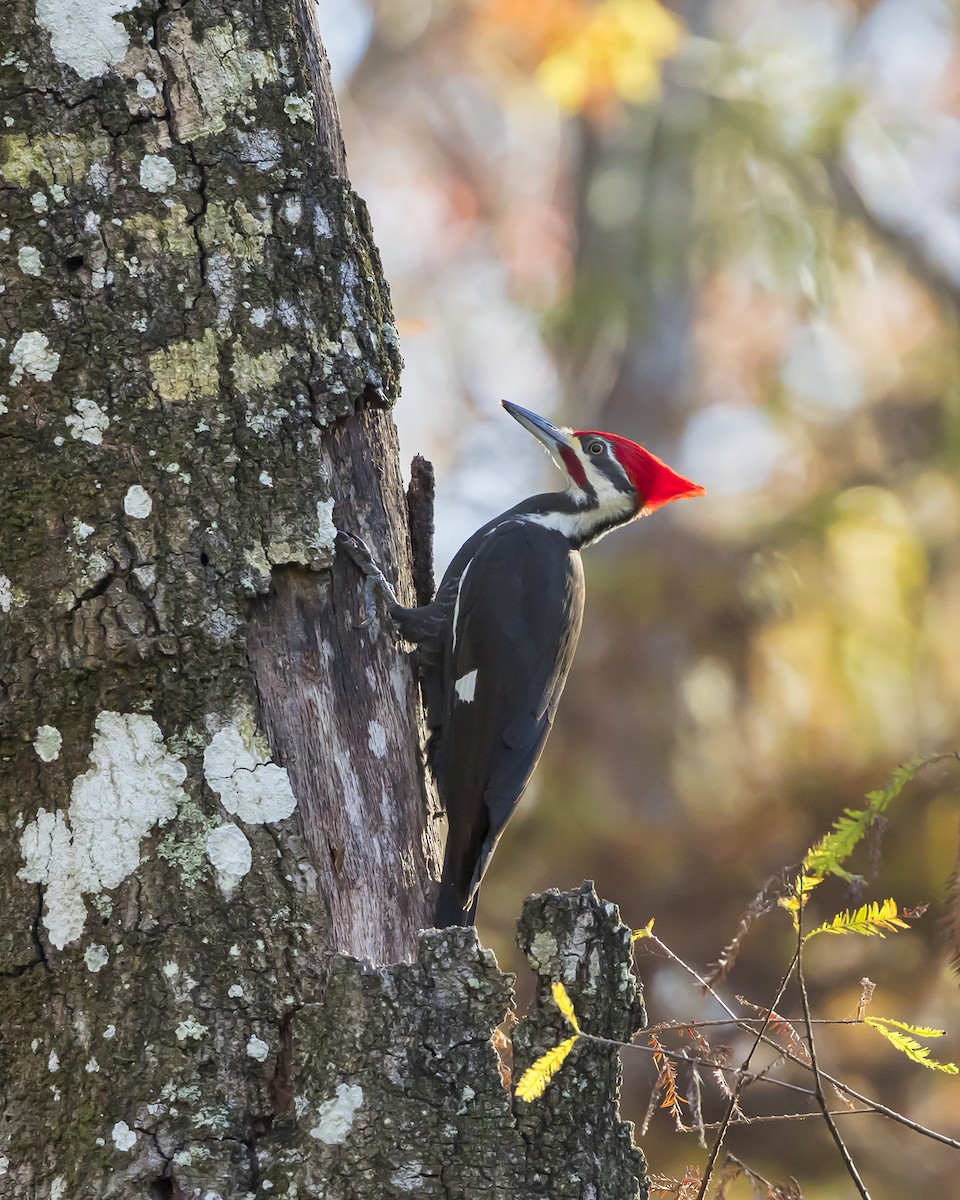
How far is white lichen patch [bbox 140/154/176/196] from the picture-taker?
1745mm

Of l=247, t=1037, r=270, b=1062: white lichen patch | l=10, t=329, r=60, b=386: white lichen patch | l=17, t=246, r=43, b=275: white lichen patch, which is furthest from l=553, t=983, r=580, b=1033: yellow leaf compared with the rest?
l=17, t=246, r=43, b=275: white lichen patch

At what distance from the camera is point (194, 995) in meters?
1.48

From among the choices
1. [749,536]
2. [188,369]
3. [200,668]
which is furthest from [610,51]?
[200,668]

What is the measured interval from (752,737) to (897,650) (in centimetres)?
65

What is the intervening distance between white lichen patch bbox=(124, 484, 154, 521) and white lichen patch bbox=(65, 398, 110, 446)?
0.08 metres

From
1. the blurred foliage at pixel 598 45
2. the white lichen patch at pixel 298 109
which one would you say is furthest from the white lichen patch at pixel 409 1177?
the blurred foliage at pixel 598 45

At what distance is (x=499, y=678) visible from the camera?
266cm

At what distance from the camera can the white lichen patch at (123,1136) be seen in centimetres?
143

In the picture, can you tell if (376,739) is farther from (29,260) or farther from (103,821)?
(29,260)

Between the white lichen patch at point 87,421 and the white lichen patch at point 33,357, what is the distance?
0.05 meters

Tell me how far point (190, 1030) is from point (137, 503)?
2.04ft

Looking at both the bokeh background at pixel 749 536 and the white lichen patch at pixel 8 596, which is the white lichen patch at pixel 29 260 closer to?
the white lichen patch at pixel 8 596

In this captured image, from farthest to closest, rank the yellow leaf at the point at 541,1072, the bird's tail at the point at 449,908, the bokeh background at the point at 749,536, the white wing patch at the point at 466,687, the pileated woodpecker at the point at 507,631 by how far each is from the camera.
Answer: the bokeh background at the point at 749,536 < the white wing patch at the point at 466,687 < the pileated woodpecker at the point at 507,631 < the bird's tail at the point at 449,908 < the yellow leaf at the point at 541,1072

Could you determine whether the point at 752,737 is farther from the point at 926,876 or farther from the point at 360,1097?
the point at 360,1097
